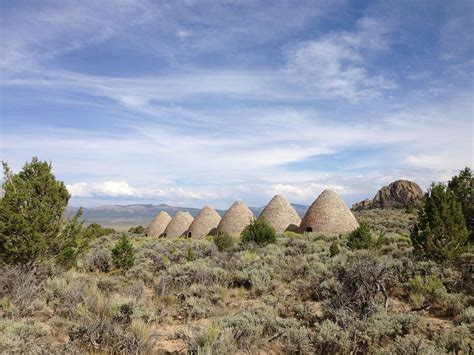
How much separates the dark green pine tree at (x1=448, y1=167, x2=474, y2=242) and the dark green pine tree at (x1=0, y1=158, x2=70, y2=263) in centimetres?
2281

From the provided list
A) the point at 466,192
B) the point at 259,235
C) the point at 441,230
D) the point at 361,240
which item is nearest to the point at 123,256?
the point at 259,235

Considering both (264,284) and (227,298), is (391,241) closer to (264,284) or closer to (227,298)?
(264,284)

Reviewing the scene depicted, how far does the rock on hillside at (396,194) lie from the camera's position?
202 feet

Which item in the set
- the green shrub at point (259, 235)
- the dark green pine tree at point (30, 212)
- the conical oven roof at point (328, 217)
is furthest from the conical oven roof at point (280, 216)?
the dark green pine tree at point (30, 212)

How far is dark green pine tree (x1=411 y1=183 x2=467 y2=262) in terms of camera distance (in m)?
12.5

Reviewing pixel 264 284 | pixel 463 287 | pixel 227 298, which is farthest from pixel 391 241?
pixel 227 298

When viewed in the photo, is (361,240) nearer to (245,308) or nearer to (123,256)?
(245,308)

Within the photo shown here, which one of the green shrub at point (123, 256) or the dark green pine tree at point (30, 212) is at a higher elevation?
the dark green pine tree at point (30, 212)

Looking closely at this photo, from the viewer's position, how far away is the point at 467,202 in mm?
23562

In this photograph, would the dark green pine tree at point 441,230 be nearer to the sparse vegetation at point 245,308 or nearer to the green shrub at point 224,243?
the sparse vegetation at point 245,308

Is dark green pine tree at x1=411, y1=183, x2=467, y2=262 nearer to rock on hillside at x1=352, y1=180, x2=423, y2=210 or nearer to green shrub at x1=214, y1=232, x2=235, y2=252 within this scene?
green shrub at x1=214, y1=232, x2=235, y2=252

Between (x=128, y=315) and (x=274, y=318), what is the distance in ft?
10.4

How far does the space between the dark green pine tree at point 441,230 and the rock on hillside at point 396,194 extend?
50.3 meters

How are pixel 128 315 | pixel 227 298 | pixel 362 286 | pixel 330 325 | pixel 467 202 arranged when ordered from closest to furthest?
pixel 330 325 → pixel 128 315 → pixel 362 286 → pixel 227 298 → pixel 467 202
